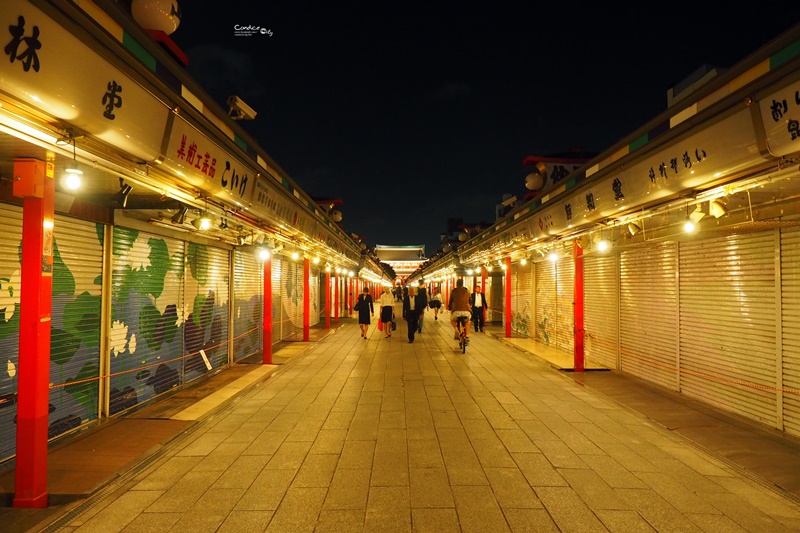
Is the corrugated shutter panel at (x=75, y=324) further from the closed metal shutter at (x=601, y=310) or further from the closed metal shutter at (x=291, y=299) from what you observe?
the closed metal shutter at (x=601, y=310)

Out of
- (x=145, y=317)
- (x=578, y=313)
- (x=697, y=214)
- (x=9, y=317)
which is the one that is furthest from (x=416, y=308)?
(x=9, y=317)

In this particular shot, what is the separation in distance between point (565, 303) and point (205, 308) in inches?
435

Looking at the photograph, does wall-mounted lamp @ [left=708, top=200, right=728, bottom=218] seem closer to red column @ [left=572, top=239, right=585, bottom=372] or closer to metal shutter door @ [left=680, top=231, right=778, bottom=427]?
metal shutter door @ [left=680, top=231, right=778, bottom=427]

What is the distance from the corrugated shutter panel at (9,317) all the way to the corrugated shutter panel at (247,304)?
22.2ft

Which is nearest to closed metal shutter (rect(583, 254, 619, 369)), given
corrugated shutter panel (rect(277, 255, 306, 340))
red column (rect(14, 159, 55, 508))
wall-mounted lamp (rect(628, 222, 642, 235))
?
wall-mounted lamp (rect(628, 222, 642, 235))

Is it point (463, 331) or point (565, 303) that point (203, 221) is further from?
point (565, 303)

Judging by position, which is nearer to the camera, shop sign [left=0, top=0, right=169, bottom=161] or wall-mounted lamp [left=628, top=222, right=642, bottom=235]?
shop sign [left=0, top=0, right=169, bottom=161]

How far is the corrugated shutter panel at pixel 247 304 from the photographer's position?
40.7 ft

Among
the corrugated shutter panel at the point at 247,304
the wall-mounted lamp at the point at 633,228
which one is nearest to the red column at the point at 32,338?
the corrugated shutter panel at the point at 247,304

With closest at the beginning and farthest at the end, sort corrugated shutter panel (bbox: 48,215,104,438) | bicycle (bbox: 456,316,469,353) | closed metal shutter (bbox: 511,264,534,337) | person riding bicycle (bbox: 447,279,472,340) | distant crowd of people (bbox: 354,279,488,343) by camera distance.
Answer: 1. corrugated shutter panel (bbox: 48,215,104,438)
2. bicycle (bbox: 456,316,469,353)
3. person riding bicycle (bbox: 447,279,472,340)
4. distant crowd of people (bbox: 354,279,488,343)
5. closed metal shutter (bbox: 511,264,534,337)

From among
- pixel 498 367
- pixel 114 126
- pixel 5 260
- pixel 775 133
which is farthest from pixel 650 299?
pixel 5 260

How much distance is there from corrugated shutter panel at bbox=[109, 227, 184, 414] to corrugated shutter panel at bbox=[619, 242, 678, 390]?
10282 millimetres

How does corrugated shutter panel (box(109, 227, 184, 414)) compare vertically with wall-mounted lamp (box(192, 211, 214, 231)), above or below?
below

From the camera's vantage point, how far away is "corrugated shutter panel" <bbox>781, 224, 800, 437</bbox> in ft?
20.5
